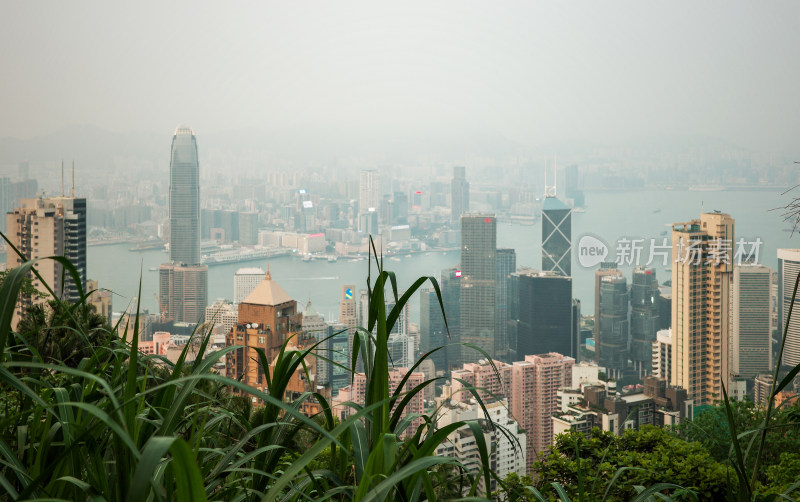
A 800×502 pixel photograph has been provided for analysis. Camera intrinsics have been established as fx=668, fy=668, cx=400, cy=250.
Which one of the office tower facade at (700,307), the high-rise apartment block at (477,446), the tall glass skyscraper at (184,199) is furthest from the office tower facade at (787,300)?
the tall glass skyscraper at (184,199)

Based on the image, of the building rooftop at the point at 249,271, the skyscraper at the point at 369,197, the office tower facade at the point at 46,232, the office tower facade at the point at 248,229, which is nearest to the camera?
the office tower facade at the point at 46,232

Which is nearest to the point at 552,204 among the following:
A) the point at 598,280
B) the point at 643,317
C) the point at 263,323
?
the point at 598,280

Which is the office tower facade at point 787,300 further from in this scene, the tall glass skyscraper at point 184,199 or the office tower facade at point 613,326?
the tall glass skyscraper at point 184,199

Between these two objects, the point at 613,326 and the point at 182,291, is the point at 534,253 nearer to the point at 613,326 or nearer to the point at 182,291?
→ the point at 613,326

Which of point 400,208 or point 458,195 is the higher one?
point 458,195

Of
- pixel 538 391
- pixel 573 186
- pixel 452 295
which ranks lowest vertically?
pixel 538 391

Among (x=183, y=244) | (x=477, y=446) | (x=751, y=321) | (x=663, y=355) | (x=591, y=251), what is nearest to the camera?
(x=477, y=446)

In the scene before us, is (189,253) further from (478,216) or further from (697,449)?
(697,449)
